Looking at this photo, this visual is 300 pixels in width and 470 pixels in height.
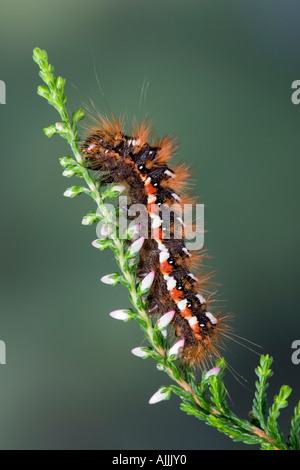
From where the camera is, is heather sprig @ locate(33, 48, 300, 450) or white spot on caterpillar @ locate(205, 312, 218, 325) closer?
heather sprig @ locate(33, 48, 300, 450)

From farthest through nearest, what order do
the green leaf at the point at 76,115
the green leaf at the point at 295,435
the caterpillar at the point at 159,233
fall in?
the caterpillar at the point at 159,233 < the green leaf at the point at 76,115 < the green leaf at the point at 295,435

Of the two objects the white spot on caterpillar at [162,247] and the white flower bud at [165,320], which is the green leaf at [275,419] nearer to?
the white flower bud at [165,320]

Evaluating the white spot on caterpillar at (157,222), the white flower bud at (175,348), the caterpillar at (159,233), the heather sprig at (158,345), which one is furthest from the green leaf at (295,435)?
the white spot on caterpillar at (157,222)

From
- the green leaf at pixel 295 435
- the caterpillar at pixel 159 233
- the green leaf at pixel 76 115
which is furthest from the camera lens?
the caterpillar at pixel 159 233

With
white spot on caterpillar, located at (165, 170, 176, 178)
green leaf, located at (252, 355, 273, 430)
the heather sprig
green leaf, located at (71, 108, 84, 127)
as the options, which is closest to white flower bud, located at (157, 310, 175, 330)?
the heather sprig

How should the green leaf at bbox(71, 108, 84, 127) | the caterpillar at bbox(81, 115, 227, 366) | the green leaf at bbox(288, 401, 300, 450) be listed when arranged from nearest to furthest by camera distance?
the green leaf at bbox(288, 401, 300, 450) < the green leaf at bbox(71, 108, 84, 127) < the caterpillar at bbox(81, 115, 227, 366)

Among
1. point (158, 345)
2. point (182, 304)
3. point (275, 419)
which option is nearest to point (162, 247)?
point (182, 304)

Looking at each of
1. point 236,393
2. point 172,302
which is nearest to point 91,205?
point 236,393

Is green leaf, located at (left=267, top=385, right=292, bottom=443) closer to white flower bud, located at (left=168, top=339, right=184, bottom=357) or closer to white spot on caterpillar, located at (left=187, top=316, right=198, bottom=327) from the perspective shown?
white flower bud, located at (left=168, top=339, right=184, bottom=357)
